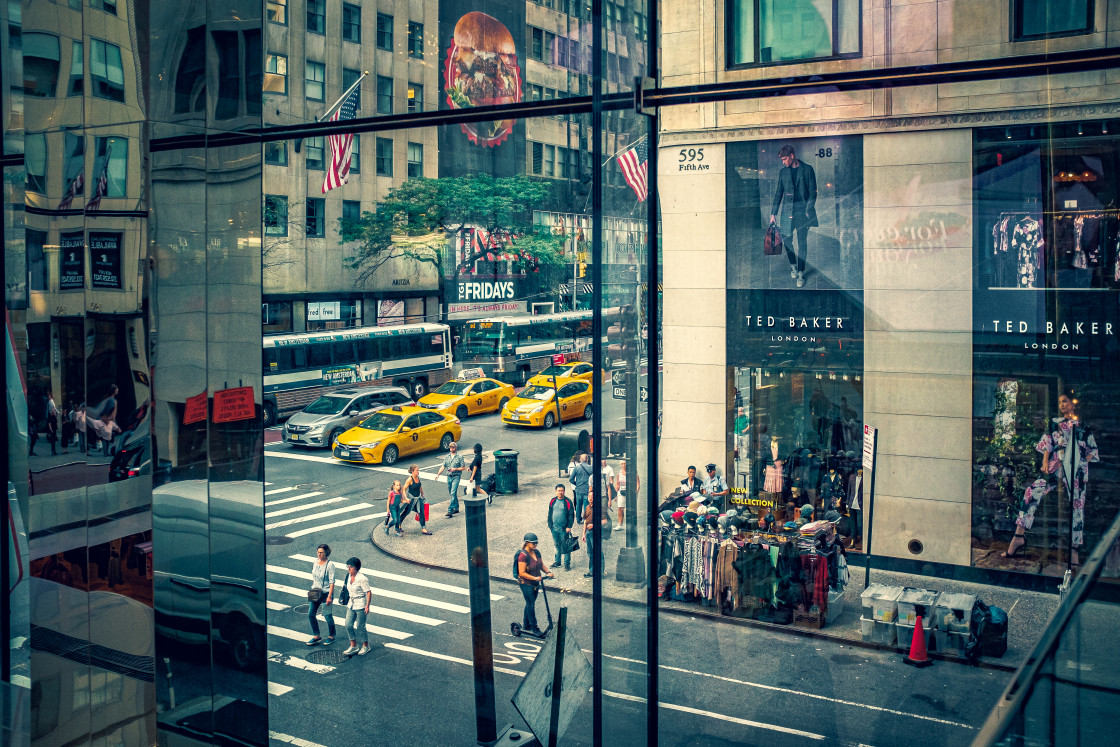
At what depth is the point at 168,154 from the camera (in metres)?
5.77

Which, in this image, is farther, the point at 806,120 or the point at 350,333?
the point at 350,333

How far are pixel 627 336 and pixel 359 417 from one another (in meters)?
1.88

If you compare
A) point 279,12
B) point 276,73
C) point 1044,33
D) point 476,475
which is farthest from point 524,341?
point 279,12

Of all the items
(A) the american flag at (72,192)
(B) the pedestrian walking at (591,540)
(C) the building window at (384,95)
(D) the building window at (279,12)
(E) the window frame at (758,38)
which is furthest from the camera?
(A) the american flag at (72,192)

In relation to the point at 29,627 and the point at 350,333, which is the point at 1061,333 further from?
the point at 29,627

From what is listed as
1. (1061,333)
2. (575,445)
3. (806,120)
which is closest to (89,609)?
(575,445)

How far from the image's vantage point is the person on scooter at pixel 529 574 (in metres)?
4.64

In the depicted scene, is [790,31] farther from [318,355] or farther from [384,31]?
[318,355]

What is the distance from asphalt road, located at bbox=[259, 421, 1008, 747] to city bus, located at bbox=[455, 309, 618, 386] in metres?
0.34

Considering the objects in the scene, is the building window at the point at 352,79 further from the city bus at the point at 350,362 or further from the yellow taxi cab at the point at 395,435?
the yellow taxi cab at the point at 395,435

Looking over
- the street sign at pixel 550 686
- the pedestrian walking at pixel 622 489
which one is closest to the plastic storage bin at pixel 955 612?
the pedestrian walking at pixel 622 489

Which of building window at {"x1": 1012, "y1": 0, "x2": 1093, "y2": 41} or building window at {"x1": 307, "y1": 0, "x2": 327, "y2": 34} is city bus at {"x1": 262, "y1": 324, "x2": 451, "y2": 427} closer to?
building window at {"x1": 307, "y1": 0, "x2": 327, "y2": 34}

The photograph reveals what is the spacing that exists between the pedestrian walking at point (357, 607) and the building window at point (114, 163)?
2895 mm

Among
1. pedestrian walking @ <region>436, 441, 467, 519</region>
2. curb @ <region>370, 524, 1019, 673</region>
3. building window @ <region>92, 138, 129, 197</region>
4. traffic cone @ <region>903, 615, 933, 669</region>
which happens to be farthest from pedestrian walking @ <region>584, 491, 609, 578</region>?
building window @ <region>92, 138, 129, 197</region>
